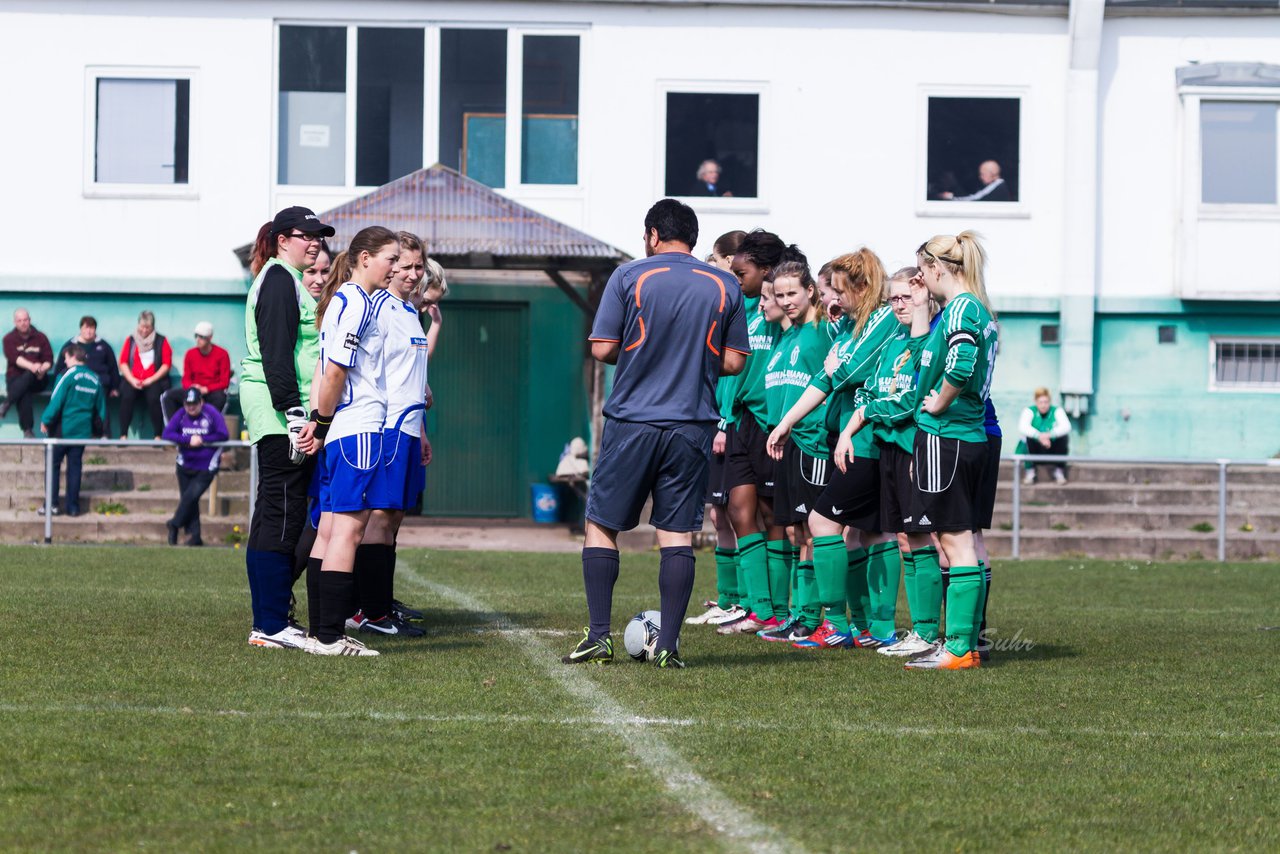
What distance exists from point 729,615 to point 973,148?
43.8ft

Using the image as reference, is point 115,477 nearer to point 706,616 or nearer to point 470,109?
point 470,109

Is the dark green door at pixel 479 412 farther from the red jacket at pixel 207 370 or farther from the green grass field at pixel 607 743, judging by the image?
the green grass field at pixel 607 743

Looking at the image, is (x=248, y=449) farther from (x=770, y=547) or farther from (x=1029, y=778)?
(x=1029, y=778)

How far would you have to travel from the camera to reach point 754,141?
21562 mm

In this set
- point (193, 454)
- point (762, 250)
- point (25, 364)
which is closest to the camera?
point (762, 250)

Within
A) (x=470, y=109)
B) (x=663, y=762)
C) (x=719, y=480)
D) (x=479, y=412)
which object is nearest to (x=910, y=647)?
(x=719, y=480)

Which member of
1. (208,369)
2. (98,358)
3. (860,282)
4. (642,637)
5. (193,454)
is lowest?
(642,637)

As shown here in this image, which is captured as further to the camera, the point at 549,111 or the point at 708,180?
the point at 708,180

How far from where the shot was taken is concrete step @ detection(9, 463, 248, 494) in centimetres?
1711

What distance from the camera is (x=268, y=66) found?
835 inches

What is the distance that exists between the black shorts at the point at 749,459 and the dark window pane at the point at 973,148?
13.0m

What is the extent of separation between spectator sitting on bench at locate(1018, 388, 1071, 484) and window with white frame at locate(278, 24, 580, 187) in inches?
249

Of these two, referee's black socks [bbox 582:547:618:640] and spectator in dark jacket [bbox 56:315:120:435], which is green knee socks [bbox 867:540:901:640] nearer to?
referee's black socks [bbox 582:547:618:640]

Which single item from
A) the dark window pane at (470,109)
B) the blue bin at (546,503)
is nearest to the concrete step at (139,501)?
the blue bin at (546,503)
